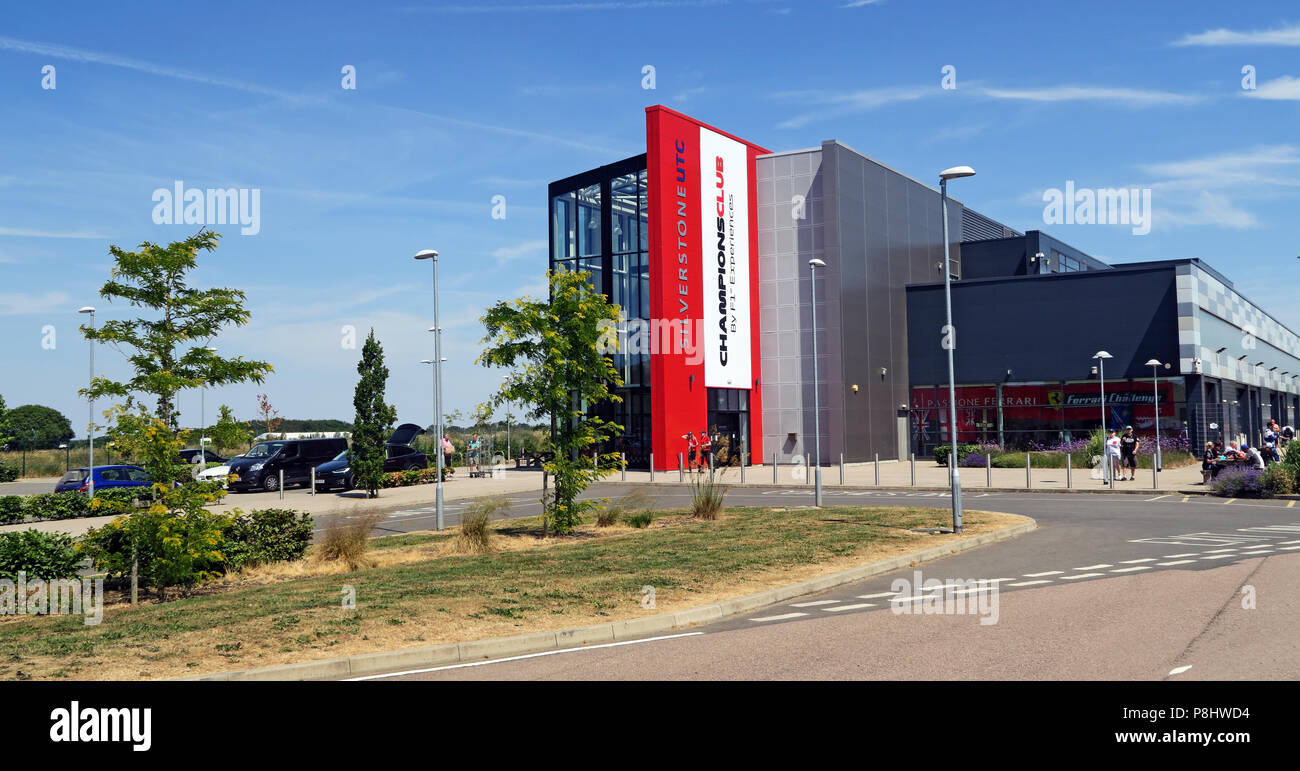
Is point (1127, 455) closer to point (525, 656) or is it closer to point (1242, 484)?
point (1242, 484)

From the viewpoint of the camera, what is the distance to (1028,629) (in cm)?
899

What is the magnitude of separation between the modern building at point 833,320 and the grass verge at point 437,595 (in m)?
23.7

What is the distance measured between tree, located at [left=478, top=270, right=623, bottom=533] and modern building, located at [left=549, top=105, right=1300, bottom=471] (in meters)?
21.5

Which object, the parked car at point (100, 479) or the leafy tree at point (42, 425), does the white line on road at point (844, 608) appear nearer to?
the parked car at point (100, 479)

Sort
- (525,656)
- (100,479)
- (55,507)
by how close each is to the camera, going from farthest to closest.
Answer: (100,479)
(55,507)
(525,656)

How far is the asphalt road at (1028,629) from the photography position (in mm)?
7594

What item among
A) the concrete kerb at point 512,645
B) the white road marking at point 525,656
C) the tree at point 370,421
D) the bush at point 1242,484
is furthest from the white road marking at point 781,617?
the tree at point 370,421

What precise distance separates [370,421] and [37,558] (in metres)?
20.5

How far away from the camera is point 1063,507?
23328 mm

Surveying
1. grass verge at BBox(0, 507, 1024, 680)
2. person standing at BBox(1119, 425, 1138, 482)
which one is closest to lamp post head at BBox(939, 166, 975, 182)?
grass verge at BBox(0, 507, 1024, 680)

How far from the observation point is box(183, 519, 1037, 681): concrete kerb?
327 inches

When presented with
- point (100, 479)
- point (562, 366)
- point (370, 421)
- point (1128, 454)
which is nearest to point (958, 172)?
point (562, 366)
